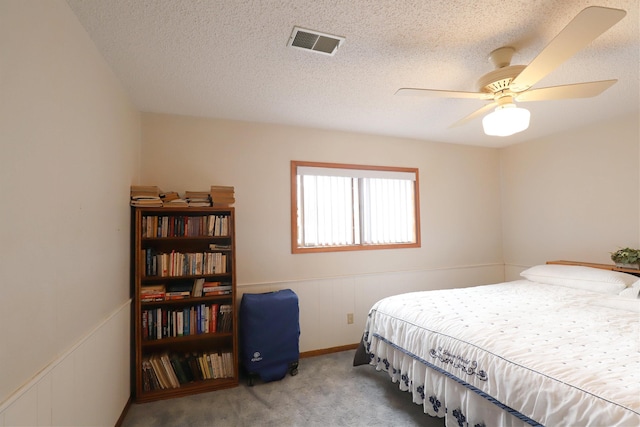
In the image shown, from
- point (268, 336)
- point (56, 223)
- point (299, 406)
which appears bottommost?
point (299, 406)

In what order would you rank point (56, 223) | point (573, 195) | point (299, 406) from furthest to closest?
point (573, 195), point (299, 406), point (56, 223)

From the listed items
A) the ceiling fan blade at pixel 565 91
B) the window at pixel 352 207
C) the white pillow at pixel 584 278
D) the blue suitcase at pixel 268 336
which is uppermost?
the ceiling fan blade at pixel 565 91

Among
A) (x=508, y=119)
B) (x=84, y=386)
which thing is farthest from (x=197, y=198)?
(x=508, y=119)

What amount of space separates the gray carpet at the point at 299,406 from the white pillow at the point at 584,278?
199 centimetres

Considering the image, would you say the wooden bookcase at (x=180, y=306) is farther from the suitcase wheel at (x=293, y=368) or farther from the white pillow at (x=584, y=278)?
the white pillow at (x=584, y=278)

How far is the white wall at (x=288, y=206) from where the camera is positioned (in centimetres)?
303

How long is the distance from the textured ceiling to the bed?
5.66ft

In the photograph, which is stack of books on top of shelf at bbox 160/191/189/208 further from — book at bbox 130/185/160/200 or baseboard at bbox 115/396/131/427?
baseboard at bbox 115/396/131/427

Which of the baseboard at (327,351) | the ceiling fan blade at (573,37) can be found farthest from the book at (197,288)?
the ceiling fan blade at (573,37)

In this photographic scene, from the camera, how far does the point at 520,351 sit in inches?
63.4

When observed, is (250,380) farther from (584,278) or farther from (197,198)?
(584,278)

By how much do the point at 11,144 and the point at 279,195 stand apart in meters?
2.34

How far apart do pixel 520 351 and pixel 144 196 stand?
9.16ft

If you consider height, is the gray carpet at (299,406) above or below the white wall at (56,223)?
below
